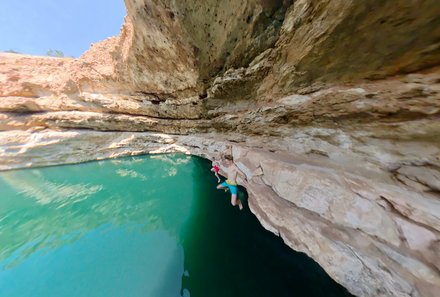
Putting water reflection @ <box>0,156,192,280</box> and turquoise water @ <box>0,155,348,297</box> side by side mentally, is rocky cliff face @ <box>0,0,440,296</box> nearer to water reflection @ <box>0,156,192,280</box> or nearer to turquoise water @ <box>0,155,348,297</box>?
turquoise water @ <box>0,155,348,297</box>

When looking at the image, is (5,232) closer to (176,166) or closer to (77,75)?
(176,166)

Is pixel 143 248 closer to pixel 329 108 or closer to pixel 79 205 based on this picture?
pixel 79 205

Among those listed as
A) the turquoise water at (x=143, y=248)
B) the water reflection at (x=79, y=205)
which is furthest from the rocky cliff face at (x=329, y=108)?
the water reflection at (x=79, y=205)

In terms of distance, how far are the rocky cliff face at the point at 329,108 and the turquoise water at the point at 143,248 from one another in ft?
2.34

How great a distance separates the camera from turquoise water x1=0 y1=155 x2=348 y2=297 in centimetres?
Result: 255

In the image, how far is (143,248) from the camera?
3.29 meters

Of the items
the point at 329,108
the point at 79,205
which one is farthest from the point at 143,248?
the point at 329,108

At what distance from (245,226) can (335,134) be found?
9.98 feet

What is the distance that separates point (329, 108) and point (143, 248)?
5001mm

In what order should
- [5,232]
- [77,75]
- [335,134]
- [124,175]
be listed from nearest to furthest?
[335,134]
[5,232]
[124,175]
[77,75]

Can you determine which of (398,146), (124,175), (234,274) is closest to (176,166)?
(124,175)

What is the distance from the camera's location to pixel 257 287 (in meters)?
2.47

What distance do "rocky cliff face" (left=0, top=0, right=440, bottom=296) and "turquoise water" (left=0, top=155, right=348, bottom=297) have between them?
714 mm

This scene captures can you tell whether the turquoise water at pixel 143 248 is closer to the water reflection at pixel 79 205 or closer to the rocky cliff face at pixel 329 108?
the water reflection at pixel 79 205
